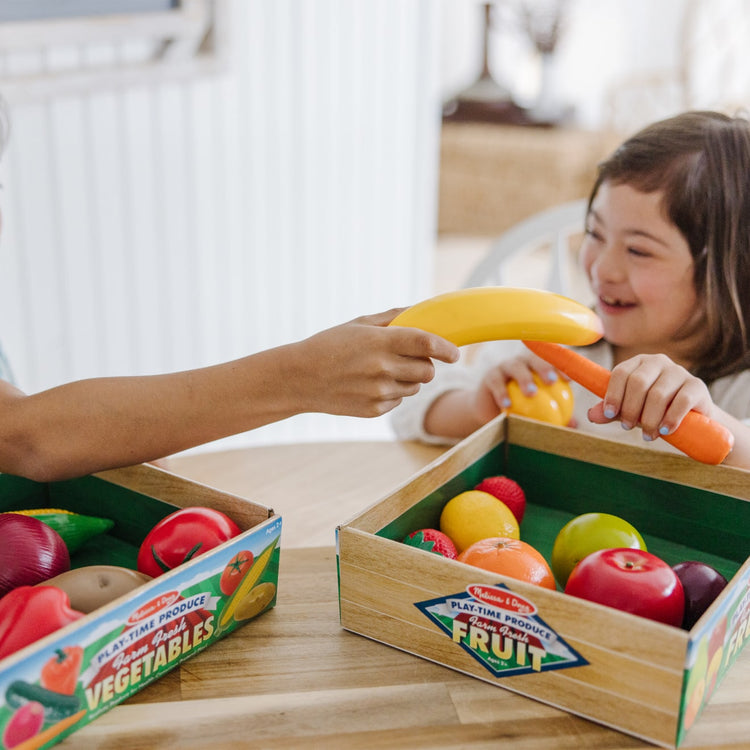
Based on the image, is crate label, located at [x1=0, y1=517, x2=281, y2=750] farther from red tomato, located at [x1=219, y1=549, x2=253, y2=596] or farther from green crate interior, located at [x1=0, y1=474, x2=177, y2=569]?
green crate interior, located at [x1=0, y1=474, x2=177, y2=569]

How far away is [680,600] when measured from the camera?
68cm

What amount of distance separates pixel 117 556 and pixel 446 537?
33cm

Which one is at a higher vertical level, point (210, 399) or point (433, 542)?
point (210, 399)

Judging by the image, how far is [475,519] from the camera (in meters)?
0.83

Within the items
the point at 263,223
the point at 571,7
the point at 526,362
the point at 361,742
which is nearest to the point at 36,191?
the point at 263,223

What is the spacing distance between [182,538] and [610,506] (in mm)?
463

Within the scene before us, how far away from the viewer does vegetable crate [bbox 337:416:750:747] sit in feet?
1.99

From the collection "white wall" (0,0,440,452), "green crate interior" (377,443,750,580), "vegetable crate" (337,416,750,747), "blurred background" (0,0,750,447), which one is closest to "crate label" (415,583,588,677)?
"vegetable crate" (337,416,750,747)

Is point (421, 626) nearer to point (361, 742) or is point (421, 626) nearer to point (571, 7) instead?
point (361, 742)

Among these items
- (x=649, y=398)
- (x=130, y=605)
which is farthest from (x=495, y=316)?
(x=130, y=605)

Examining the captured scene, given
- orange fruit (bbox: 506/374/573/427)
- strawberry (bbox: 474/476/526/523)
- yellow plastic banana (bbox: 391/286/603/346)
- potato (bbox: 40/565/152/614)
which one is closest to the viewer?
potato (bbox: 40/565/152/614)

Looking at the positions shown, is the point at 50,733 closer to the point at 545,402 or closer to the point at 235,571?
the point at 235,571

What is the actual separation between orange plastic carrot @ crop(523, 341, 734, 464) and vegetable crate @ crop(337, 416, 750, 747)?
35 millimetres

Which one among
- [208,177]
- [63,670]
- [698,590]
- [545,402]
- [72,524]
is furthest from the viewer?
[208,177]
